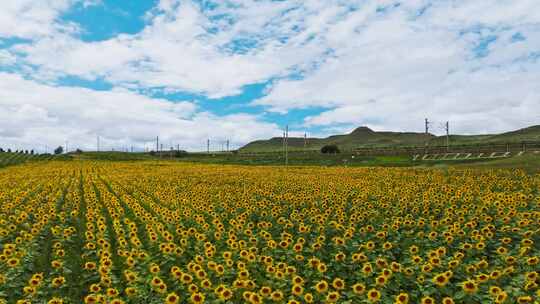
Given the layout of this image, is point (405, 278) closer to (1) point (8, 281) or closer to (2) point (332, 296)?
(2) point (332, 296)

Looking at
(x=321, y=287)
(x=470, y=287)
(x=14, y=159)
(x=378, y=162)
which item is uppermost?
(x=14, y=159)

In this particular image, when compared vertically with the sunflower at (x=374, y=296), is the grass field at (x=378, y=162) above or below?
above

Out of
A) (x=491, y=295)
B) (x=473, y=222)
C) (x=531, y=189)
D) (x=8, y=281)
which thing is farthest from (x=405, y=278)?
(x=531, y=189)

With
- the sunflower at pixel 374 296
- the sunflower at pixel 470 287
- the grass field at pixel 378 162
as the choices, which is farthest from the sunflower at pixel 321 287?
the grass field at pixel 378 162

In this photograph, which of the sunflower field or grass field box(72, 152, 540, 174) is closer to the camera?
the sunflower field

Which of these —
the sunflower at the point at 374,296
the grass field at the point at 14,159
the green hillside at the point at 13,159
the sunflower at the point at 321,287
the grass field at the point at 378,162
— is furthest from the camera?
the grass field at the point at 14,159

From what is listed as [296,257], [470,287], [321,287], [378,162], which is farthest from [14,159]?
[470,287]

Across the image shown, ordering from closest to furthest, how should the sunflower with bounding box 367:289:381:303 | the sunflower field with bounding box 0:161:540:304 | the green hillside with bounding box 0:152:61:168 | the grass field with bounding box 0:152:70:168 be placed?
the sunflower with bounding box 367:289:381:303, the sunflower field with bounding box 0:161:540:304, the green hillside with bounding box 0:152:61:168, the grass field with bounding box 0:152:70:168

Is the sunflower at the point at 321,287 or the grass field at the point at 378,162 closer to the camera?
the sunflower at the point at 321,287

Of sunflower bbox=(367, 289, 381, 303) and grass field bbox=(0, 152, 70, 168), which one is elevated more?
grass field bbox=(0, 152, 70, 168)

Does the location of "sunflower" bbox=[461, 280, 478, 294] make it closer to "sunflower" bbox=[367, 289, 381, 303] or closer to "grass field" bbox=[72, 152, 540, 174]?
"sunflower" bbox=[367, 289, 381, 303]

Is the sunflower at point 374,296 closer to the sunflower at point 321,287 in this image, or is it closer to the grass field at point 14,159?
the sunflower at point 321,287

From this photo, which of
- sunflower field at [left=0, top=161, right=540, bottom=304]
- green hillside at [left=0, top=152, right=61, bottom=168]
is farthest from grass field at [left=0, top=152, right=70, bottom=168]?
sunflower field at [left=0, top=161, right=540, bottom=304]

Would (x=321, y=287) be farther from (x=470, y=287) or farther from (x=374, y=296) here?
(x=470, y=287)
